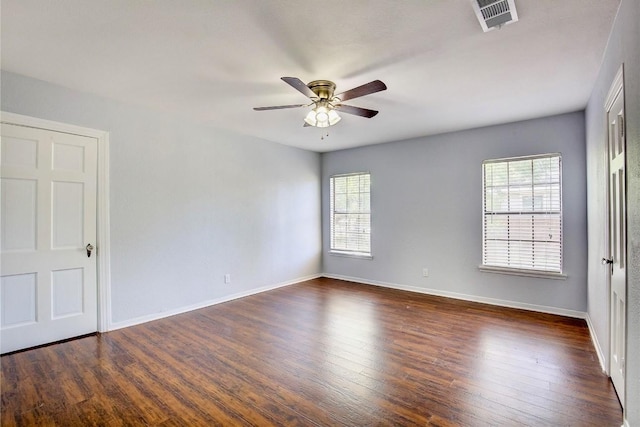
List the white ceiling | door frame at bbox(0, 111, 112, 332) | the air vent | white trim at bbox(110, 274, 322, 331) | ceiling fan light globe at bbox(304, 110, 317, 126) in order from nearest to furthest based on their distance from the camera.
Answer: the air vent
the white ceiling
ceiling fan light globe at bbox(304, 110, 317, 126)
door frame at bbox(0, 111, 112, 332)
white trim at bbox(110, 274, 322, 331)

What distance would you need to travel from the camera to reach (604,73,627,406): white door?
200 cm

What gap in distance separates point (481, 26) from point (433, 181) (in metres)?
3.08

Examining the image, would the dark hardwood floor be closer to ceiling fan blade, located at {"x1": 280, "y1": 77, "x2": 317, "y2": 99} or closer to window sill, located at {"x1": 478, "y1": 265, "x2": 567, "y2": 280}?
window sill, located at {"x1": 478, "y1": 265, "x2": 567, "y2": 280}

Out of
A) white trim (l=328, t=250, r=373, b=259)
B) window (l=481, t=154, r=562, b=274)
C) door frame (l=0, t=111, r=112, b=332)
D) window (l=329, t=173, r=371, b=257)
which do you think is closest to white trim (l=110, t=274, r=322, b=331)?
door frame (l=0, t=111, r=112, b=332)

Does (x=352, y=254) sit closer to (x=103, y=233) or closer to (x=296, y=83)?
(x=103, y=233)

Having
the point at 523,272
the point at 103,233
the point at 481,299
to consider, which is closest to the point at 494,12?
the point at 523,272

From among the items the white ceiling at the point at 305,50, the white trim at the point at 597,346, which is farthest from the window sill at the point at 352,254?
the white trim at the point at 597,346

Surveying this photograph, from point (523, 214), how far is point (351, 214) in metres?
2.83

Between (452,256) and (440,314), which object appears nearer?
(440,314)

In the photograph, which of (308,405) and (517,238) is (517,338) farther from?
(308,405)

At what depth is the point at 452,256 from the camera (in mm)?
4812

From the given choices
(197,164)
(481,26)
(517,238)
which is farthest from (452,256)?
(197,164)

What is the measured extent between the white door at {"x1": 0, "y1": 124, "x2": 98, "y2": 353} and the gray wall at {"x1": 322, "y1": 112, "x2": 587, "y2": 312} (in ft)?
13.5

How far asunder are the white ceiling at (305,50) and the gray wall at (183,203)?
0.27m
